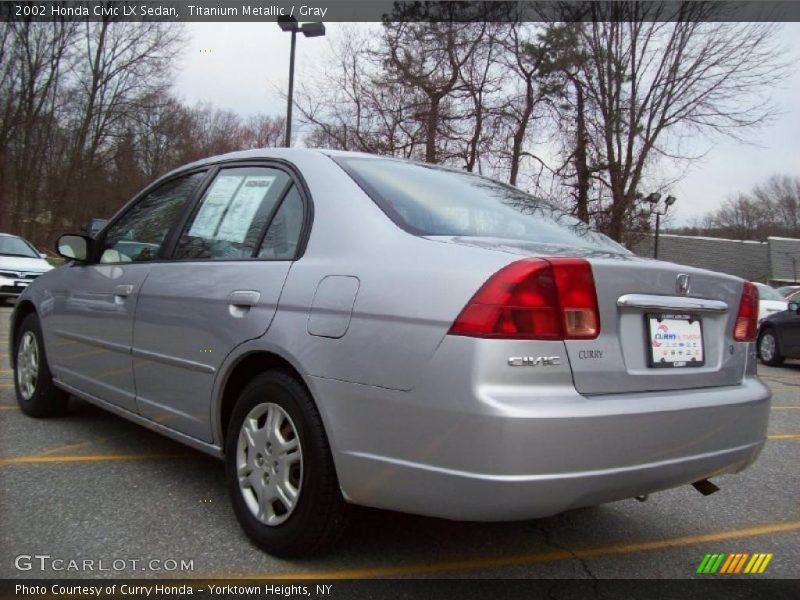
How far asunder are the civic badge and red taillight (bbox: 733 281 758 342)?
41 cm

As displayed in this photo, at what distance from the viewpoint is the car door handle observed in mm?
2727

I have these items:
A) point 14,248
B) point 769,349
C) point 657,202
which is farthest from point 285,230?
point 657,202

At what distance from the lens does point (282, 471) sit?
2.56 m

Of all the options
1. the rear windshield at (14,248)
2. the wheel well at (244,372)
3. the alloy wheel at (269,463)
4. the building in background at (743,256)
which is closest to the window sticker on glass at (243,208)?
the wheel well at (244,372)

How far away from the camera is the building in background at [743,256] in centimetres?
4250

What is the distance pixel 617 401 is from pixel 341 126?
18235 millimetres

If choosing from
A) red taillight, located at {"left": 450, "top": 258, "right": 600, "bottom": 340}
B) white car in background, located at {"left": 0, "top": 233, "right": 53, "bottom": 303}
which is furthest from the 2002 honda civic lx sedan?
white car in background, located at {"left": 0, "top": 233, "right": 53, "bottom": 303}

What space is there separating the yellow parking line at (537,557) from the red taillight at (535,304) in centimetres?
103

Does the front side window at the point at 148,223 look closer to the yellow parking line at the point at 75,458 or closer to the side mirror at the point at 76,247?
the side mirror at the point at 76,247

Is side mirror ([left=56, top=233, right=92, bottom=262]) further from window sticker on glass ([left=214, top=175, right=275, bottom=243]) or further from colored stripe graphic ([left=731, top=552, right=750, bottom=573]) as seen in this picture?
colored stripe graphic ([left=731, top=552, right=750, bottom=573])

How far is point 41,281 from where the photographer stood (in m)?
4.69

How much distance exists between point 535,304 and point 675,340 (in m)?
0.65

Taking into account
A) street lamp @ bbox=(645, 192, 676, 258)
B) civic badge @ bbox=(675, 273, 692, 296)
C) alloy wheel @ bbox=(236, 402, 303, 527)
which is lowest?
alloy wheel @ bbox=(236, 402, 303, 527)

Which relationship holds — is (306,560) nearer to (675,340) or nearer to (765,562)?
(675,340)
